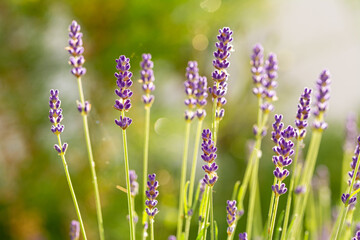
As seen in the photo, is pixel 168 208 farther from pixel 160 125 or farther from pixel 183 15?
pixel 183 15

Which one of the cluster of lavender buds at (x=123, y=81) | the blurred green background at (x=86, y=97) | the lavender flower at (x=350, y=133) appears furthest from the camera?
the blurred green background at (x=86, y=97)

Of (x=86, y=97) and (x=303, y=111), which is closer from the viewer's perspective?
(x=303, y=111)

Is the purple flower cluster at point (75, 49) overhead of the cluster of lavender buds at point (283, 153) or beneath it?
overhead

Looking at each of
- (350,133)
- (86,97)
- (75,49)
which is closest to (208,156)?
(75,49)

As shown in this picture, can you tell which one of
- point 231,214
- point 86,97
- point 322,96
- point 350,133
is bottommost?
point 231,214

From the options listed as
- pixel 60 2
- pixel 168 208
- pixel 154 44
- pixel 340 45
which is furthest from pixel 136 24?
pixel 340 45

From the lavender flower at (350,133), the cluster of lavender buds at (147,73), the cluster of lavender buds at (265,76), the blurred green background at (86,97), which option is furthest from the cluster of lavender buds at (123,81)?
the blurred green background at (86,97)

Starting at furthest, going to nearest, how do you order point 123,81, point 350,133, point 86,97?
point 86,97, point 350,133, point 123,81

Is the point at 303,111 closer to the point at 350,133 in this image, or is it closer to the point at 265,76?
the point at 265,76

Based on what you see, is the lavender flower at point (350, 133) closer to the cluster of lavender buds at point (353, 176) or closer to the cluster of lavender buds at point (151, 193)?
the cluster of lavender buds at point (353, 176)
